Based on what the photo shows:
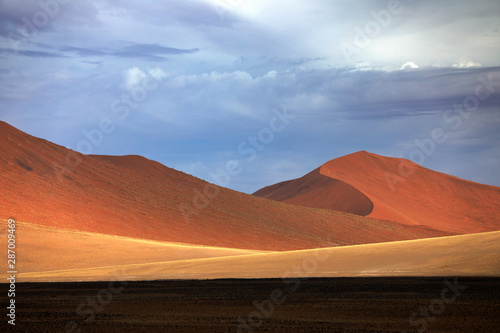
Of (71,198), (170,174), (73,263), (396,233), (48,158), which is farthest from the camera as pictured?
(170,174)

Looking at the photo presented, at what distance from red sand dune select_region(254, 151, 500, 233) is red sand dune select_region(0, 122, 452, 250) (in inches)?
495

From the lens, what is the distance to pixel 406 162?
116m

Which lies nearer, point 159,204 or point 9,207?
point 9,207

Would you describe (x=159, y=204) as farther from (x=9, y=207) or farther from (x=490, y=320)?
(x=490, y=320)

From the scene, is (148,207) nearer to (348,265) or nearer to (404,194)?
(348,265)

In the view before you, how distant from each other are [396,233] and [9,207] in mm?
49340

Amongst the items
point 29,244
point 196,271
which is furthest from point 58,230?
point 196,271

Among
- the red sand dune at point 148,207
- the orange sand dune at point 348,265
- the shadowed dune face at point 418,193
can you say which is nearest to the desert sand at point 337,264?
the orange sand dune at point 348,265

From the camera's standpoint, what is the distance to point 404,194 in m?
99.6

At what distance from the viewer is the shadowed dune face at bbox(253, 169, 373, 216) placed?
8675cm

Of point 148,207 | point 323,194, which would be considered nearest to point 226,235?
point 148,207

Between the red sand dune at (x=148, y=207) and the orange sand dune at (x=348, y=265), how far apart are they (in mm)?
24099

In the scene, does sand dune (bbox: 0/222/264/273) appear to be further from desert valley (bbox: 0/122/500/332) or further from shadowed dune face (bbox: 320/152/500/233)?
shadowed dune face (bbox: 320/152/500/233)

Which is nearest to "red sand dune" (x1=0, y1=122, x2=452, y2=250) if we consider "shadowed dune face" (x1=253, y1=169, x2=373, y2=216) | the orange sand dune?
"shadowed dune face" (x1=253, y1=169, x2=373, y2=216)
